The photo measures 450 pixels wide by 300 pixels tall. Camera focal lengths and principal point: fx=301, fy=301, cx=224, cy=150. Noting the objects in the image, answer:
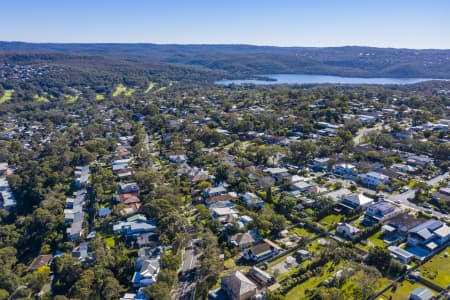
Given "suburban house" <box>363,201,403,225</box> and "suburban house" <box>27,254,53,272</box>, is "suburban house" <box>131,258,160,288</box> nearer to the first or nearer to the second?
"suburban house" <box>27,254,53,272</box>

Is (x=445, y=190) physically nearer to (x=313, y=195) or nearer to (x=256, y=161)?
(x=313, y=195)

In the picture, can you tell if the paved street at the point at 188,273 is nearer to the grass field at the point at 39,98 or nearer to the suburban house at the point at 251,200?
the suburban house at the point at 251,200

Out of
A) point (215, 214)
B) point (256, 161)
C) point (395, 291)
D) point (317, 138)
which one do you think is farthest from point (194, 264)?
point (317, 138)

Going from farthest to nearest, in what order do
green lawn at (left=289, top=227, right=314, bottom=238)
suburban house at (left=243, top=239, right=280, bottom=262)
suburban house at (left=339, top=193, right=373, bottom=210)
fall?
suburban house at (left=339, top=193, right=373, bottom=210), green lawn at (left=289, top=227, right=314, bottom=238), suburban house at (left=243, top=239, right=280, bottom=262)

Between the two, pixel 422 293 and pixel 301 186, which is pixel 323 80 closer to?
pixel 301 186

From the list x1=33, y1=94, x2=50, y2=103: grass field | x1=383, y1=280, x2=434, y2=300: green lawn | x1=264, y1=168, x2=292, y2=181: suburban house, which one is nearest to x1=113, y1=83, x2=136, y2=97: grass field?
x1=33, y1=94, x2=50, y2=103: grass field

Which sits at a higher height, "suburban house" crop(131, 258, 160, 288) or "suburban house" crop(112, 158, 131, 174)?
"suburban house" crop(112, 158, 131, 174)

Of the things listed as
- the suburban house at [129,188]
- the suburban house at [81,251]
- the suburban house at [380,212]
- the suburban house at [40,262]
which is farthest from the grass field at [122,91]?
the suburban house at [380,212]
